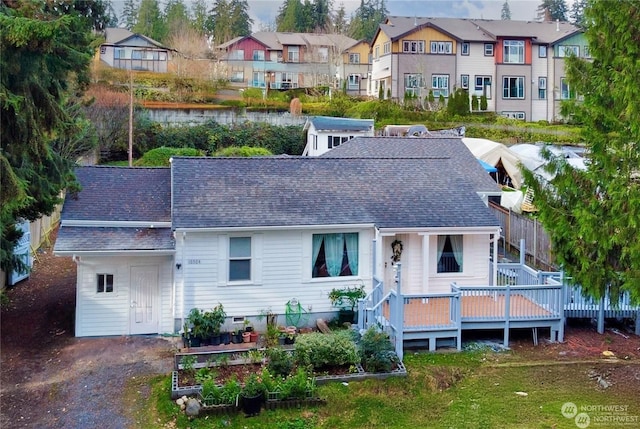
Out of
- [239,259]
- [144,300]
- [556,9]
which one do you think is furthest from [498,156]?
[556,9]

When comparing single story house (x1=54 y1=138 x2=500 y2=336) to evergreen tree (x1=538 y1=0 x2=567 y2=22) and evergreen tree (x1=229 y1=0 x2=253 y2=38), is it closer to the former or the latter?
evergreen tree (x1=229 y1=0 x2=253 y2=38)

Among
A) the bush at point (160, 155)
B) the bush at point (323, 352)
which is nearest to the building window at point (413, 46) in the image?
the bush at point (160, 155)

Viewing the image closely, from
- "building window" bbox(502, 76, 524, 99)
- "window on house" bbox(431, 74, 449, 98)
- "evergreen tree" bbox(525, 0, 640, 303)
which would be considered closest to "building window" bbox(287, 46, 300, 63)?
"window on house" bbox(431, 74, 449, 98)

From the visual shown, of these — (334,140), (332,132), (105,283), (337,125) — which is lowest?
(105,283)

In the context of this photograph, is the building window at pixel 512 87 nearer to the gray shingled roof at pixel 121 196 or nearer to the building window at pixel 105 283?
the gray shingled roof at pixel 121 196

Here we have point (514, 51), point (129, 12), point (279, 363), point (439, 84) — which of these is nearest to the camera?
point (279, 363)

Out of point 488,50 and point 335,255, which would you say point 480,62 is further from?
point 335,255

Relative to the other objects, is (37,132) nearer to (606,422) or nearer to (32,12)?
(32,12)
